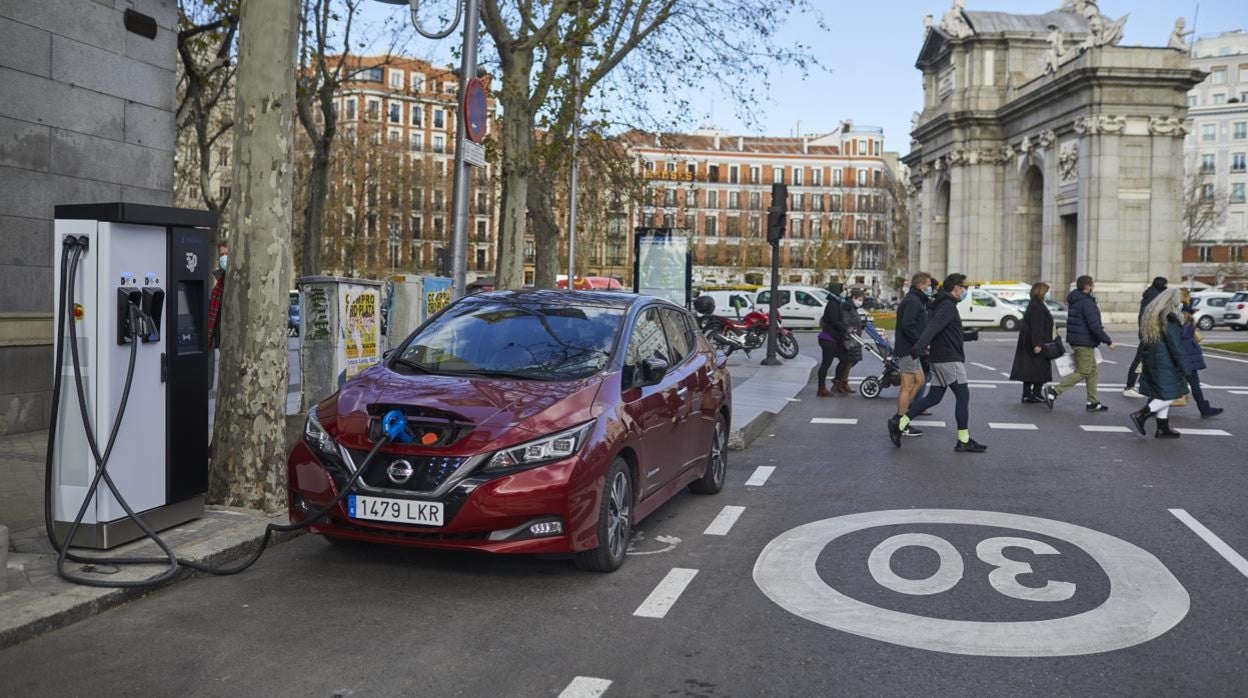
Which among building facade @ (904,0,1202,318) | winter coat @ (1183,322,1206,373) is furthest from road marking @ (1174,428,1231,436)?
building facade @ (904,0,1202,318)

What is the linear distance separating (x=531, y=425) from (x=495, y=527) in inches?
21.4

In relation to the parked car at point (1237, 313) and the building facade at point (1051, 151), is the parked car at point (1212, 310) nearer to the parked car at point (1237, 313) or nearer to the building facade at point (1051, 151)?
the parked car at point (1237, 313)

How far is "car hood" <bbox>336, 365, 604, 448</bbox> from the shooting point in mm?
6031

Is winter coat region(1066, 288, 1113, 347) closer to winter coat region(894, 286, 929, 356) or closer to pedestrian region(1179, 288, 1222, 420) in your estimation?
pedestrian region(1179, 288, 1222, 420)

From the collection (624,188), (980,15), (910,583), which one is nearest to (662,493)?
(910,583)

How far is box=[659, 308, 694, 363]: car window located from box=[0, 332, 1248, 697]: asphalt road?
1105 millimetres

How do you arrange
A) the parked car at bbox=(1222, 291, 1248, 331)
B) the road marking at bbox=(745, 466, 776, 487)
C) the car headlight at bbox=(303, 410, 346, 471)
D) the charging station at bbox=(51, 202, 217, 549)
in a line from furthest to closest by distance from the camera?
the parked car at bbox=(1222, 291, 1248, 331)
the road marking at bbox=(745, 466, 776, 487)
the car headlight at bbox=(303, 410, 346, 471)
the charging station at bbox=(51, 202, 217, 549)

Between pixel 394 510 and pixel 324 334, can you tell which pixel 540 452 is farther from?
pixel 324 334

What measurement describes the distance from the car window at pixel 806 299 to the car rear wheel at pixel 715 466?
3748 centimetres

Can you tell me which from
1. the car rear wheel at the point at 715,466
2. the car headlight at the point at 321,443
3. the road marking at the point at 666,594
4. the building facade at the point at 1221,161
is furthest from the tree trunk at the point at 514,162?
the building facade at the point at 1221,161

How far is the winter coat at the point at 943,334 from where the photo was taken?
464 inches

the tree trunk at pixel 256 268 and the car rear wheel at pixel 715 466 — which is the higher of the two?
the tree trunk at pixel 256 268

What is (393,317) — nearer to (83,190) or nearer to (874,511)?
(83,190)

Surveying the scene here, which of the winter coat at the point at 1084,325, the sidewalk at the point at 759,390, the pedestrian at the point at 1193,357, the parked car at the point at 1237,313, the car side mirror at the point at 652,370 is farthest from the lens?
the parked car at the point at 1237,313
